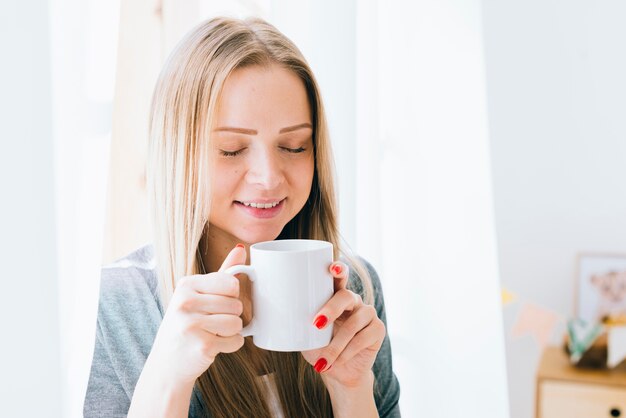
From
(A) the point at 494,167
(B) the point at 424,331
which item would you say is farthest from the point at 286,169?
(A) the point at 494,167

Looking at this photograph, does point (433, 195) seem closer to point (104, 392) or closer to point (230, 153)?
point (230, 153)

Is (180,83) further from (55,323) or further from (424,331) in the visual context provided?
(424,331)

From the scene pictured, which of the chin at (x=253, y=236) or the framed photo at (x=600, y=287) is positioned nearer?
the chin at (x=253, y=236)

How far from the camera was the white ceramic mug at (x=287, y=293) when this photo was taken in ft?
1.89

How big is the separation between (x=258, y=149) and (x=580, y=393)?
5.57 ft

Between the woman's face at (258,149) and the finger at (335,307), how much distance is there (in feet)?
0.62

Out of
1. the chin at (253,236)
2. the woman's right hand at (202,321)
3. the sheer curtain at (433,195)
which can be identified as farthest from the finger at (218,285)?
the sheer curtain at (433,195)

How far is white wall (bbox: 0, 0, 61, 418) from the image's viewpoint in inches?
18.6

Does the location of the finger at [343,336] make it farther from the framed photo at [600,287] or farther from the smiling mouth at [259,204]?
the framed photo at [600,287]

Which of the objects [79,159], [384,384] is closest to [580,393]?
[384,384]

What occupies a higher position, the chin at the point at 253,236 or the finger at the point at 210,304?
the chin at the point at 253,236

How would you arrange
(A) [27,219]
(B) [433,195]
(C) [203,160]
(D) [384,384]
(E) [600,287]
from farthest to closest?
(E) [600,287], (B) [433,195], (D) [384,384], (C) [203,160], (A) [27,219]

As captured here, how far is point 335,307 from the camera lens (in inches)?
24.0

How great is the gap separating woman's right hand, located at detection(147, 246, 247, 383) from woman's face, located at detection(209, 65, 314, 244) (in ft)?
0.65
